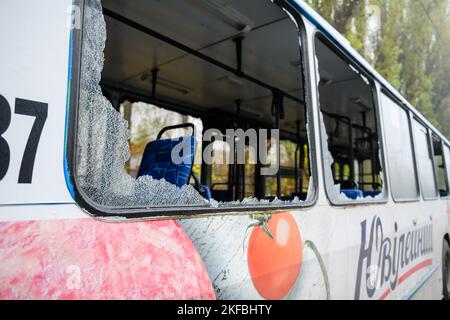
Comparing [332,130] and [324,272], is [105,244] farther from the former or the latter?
[332,130]

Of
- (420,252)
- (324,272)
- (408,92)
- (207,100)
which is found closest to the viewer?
(324,272)

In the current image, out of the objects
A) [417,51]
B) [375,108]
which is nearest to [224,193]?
[375,108]

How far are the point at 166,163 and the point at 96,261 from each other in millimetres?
1490

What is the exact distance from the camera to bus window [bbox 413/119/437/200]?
373 centimetres

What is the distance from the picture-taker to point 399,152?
3059 mm

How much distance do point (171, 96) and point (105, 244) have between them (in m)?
3.76

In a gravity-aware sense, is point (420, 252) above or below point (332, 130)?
below

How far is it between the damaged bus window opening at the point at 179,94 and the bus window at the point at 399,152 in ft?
2.82

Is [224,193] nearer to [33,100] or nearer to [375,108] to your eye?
[375,108]

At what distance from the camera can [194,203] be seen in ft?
3.55

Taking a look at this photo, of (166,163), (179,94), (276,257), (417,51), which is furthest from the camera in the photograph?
(417,51)

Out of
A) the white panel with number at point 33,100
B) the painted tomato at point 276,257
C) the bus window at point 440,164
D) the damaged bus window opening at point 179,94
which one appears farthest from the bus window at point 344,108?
the white panel with number at point 33,100

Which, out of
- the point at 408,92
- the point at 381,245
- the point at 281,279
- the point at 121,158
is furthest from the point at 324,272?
the point at 408,92

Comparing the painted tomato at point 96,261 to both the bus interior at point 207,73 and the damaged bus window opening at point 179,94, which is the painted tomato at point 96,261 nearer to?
the damaged bus window opening at point 179,94
